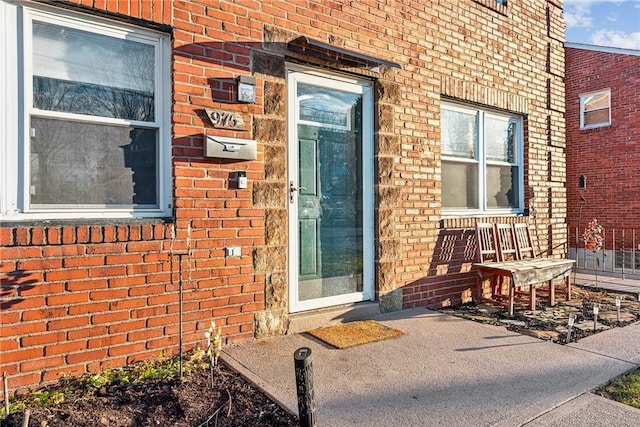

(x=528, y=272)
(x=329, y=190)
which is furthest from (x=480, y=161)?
(x=329, y=190)

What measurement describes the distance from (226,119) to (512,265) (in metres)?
3.62

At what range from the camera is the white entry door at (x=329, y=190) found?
13.8ft

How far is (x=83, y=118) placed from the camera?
312 cm

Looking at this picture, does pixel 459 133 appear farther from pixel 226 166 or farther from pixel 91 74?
pixel 91 74

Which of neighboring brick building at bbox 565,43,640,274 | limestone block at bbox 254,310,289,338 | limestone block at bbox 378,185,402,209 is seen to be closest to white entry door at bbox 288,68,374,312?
limestone block at bbox 378,185,402,209

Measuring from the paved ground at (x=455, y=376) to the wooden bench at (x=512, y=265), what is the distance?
2.61 ft

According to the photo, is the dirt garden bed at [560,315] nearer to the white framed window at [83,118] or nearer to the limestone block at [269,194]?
the limestone block at [269,194]

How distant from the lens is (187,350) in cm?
341

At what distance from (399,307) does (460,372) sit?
1.68 meters

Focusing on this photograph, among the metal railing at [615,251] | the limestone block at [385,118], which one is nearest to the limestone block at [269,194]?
the limestone block at [385,118]

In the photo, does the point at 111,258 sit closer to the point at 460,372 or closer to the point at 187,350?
the point at 187,350

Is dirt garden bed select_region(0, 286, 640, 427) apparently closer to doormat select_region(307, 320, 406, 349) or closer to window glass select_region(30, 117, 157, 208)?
doormat select_region(307, 320, 406, 349)

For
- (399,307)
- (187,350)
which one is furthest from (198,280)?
(399,307)

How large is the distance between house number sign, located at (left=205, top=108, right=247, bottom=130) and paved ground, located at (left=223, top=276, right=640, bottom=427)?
6.15 feet
